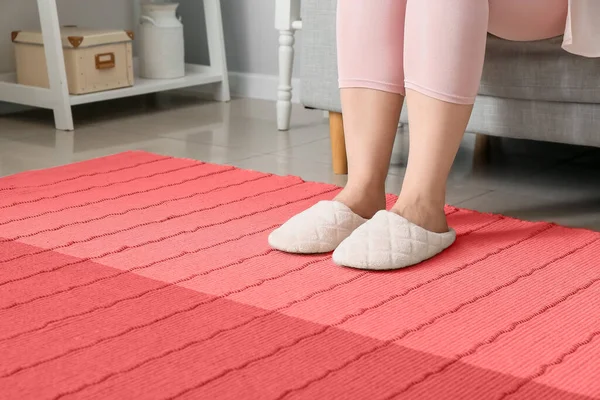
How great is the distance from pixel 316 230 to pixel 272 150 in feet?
2.67

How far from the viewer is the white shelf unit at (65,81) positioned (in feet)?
7.32

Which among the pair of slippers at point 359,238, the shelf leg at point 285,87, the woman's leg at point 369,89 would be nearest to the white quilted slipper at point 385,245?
the pair of slippers at point 359,238

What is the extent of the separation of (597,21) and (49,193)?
93 cm

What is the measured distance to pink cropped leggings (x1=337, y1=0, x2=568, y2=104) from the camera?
3.79ft

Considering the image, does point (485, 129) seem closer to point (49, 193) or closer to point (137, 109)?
point (49, 193)

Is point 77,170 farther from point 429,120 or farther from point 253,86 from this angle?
point 253,86

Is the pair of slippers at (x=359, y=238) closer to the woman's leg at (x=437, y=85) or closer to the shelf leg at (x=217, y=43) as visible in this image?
the woman's leg at (x=437, y=85)

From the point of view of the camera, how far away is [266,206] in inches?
57.7

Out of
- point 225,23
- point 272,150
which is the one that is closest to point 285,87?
point 272,150

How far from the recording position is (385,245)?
1143 millimetres

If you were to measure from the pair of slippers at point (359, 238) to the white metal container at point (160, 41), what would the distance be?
1.48 meters

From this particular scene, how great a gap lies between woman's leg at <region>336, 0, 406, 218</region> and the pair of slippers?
0.05 meters

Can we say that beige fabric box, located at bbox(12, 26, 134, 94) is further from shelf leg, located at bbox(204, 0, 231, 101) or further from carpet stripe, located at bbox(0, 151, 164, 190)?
carpet stripe, located at bbox(0, 151, 164, 190)

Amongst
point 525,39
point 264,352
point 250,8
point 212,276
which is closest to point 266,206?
point 212,276
